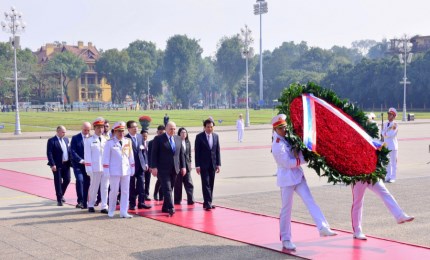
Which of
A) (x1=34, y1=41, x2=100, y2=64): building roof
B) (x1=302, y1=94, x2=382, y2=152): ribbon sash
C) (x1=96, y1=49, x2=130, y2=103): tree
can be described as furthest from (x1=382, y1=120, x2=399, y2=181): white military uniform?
(x1=34, y1=41, x2=100, y2=64): building roof

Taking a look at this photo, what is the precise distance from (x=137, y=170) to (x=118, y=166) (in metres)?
1.10

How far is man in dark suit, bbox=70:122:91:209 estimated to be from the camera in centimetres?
1197

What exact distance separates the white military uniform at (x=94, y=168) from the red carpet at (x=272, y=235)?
782mm

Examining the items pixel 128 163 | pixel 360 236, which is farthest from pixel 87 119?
pixel 360 236

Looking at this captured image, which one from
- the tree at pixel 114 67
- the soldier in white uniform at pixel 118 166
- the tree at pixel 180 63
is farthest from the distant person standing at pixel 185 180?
the tree at pixel 180 63

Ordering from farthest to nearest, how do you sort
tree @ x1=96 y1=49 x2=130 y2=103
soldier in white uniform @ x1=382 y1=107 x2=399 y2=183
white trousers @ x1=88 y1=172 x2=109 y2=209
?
1. tree @ x1=96 y1=49 x2=130 y2=103
2. soldier in white uniform @ x1=382 y1=107 x2=399 y2=183
3. white trousers @ x1=88 y1=172 x2=109 y2=209

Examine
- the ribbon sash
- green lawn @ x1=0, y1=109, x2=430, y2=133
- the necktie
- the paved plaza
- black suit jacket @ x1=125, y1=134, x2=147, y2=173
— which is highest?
the ribbon sash

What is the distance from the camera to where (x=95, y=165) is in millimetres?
11547

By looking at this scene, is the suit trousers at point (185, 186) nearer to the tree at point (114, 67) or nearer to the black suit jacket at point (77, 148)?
the black suit jacket at point (77, 148)

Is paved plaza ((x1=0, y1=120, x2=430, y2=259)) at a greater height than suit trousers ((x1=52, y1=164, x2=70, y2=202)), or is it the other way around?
suit trousers ((x1=52, y1=164, x2=70, y2=202))

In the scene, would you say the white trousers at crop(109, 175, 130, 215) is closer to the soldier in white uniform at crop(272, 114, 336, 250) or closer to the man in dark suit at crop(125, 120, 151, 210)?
the man in dark suit at crop(125, 120, 151, 210)

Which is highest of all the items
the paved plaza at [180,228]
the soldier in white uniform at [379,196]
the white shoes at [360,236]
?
the soldier in white uniform at [379,196]

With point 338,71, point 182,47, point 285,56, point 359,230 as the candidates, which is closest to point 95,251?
point 359,230

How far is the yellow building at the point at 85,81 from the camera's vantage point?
122188mm
